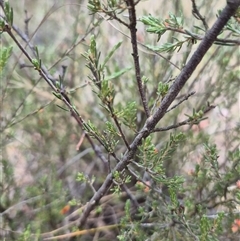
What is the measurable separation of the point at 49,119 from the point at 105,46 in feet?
1.04

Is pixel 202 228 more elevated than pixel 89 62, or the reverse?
pixel 89 62

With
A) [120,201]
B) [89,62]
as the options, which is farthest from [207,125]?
[89,62]

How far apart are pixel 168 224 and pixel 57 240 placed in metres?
0.29

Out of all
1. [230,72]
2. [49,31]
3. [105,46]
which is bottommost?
[230,72]

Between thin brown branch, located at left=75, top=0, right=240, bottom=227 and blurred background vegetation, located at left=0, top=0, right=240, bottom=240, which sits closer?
thin brown branch, located at left=75, top=0, right=240, bottom=227

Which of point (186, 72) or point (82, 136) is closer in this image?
point (186, 72)

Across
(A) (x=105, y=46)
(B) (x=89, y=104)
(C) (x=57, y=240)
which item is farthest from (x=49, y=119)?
(C) (x=57, y=240)

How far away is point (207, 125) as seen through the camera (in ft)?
3.98

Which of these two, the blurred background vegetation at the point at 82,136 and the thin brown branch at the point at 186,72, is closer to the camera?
the thin brown branch at the point at 186,72

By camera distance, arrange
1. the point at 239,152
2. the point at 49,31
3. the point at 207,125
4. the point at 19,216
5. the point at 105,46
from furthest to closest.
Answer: the point at 49,31 → the point at 105,46 → the point at 207,125 → the point at 19,216 → the point at 239,152

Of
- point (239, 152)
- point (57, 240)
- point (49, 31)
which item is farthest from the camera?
point (49, 31)

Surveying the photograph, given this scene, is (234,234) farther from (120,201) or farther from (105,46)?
(105,46)

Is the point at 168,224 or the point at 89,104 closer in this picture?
the point at 168,224

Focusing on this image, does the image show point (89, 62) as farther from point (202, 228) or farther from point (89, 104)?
point (89, 104)
